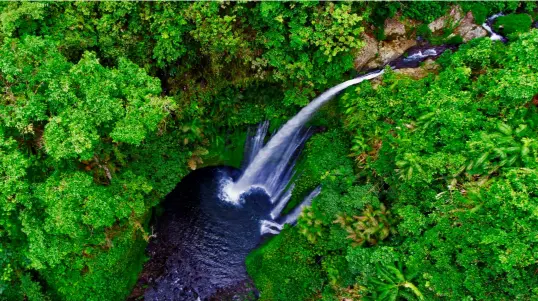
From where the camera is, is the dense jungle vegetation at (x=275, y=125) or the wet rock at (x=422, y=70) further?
the wet rock at (x=422, y=70)

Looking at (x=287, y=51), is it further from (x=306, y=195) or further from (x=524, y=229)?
(x=524, y=229)

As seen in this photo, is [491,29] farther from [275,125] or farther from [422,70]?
[275,125]

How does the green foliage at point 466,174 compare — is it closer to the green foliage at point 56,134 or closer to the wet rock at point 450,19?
the wet rock at point 450,19

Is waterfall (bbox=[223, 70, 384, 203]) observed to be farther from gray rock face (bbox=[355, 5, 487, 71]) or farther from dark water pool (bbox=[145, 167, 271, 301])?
gray rock face (bbox=[355, 5, 487, 71])

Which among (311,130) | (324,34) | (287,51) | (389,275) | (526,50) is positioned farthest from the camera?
(311,130)

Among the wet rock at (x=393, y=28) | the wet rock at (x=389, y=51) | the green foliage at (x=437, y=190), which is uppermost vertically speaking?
the wet rock at (x=393, y=28)

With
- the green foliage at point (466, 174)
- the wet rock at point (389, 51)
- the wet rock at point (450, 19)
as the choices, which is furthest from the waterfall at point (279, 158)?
the green foliage at point (466, 174)

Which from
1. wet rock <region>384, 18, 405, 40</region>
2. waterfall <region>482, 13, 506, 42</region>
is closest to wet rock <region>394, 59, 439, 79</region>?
Answer: wet rock <region>384, 18, 405, 40</region>

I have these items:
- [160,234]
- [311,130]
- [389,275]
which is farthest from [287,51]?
[160,234]
